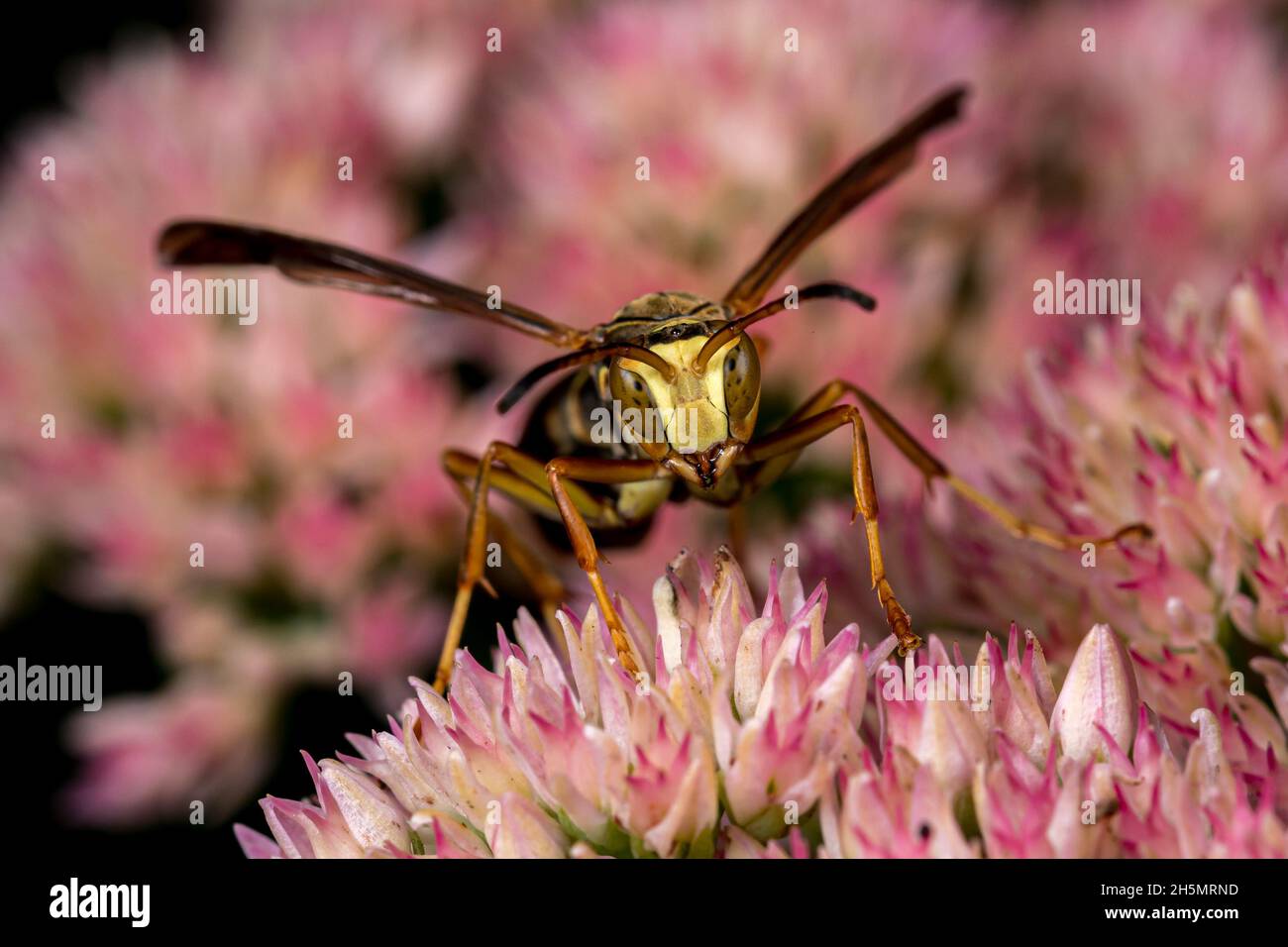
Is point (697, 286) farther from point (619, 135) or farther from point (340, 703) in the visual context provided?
point (340, 703)

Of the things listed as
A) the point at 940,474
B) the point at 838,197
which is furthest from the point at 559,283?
the point at 940,474

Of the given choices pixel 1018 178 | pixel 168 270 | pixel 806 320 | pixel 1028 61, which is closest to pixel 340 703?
pixel 168 270

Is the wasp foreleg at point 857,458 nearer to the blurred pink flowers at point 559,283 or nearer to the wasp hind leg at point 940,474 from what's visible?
the wasp hind leg at point 940,474

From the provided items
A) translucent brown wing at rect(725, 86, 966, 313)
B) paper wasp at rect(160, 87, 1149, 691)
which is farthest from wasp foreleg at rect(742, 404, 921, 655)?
translucent brown wing at rect(725, 86, 966, 313)

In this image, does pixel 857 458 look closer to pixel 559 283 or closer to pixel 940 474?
pixel 940 474

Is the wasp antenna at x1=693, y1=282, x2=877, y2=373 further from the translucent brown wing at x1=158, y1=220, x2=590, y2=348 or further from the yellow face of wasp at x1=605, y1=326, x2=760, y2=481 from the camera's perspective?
the translucent brown wing at x1=158, y1=220, x2=590, y2=348

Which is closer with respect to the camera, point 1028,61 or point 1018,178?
point 1018,178
